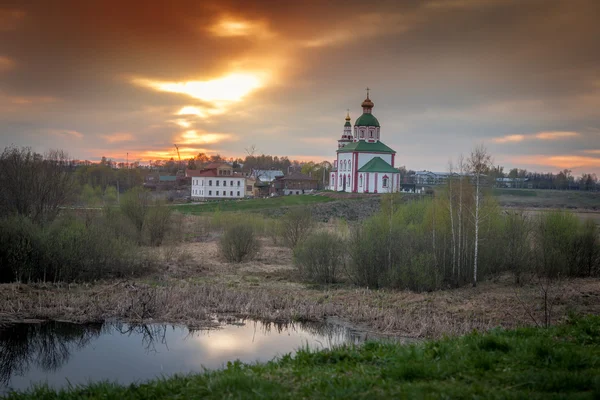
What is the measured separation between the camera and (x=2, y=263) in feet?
65.9

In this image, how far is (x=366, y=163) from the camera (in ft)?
215

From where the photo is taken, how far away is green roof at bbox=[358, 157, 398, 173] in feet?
209

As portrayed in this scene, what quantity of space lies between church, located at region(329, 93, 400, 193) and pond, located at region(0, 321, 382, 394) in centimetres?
4710

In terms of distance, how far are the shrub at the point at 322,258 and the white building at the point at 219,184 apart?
49.6 meters

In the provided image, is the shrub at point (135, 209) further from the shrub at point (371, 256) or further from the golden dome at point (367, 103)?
the golden dome at point (367, 103)

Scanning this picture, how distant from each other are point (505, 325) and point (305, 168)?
109902 mm

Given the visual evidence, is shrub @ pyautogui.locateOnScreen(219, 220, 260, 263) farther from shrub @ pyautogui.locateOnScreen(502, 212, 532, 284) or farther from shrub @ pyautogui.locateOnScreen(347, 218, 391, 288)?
shrub @ pyautogui.locateOnScreen(502, 212, 532, 284)

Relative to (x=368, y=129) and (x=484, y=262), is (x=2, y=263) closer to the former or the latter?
(x=484, y=262)

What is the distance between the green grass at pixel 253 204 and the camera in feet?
173

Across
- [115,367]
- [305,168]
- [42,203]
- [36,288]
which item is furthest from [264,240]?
[305,168]

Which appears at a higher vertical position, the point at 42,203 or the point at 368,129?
the point at 368,129

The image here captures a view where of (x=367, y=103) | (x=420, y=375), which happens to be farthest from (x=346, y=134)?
(x=420, y=375)

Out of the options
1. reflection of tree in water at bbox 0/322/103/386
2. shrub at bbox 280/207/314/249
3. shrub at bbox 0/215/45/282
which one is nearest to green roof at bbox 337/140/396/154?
shrub at bbox 280/207/314/249

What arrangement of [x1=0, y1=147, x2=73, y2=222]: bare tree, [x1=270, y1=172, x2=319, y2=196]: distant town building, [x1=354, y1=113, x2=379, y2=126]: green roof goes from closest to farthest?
[x1=0, y1=147, x2=73, y2=222]: bare tree → [x1=354, y1=113, x2=379, y2=126]: green roof → [x1=270, y1=172, x2=319, y2=196]: distant town building
